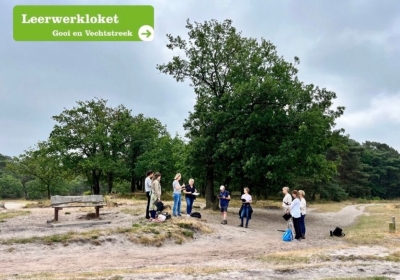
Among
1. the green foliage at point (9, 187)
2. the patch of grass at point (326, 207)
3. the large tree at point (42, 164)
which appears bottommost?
the patch of grass at point (326, 207)

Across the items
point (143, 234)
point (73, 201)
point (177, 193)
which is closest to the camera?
point (143, 234)

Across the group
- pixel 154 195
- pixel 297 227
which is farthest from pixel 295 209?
pixel 154 195

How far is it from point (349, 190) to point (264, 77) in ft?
190

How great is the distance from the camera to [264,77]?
22.9m

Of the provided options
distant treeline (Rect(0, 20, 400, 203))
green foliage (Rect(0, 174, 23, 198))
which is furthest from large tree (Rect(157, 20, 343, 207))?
green foliage (Rect(0, 174, 23, 198))

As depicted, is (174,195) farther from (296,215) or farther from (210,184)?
(210,184)

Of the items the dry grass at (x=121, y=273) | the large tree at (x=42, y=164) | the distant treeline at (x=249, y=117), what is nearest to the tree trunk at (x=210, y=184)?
the distant treeline at (x=249, y=117)

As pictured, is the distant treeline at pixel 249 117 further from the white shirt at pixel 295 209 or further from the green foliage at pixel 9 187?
the green foliage at pixel 9 187

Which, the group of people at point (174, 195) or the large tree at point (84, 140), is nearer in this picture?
the group of people at point (174, 195)

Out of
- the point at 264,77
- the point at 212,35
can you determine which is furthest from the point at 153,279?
the point at 212,35

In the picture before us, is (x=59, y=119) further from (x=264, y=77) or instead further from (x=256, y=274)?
(x=256, y=274)

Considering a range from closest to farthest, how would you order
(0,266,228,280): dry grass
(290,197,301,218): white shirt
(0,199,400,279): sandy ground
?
(0,266,228,280): dry grass → (0,199,400,279): sandy ground → (290,197,301,218): white shirt

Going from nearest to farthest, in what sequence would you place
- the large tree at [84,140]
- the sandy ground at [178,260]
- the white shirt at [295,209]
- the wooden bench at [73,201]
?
the sandy ground at [178,260]
the white shirt at [295,209]
the wooden bench at [73,201]
the large tree at [84,140]

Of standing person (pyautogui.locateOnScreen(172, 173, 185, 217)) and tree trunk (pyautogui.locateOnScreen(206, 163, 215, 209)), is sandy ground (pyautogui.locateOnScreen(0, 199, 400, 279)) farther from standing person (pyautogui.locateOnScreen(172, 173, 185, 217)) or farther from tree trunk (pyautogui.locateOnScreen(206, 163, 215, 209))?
tree trunk (pyautogui.locateOnScreen(206, 163, 215, 209))
